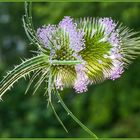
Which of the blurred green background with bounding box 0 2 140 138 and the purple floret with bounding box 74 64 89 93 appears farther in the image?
the blurred green background with bounding box 0 2 140 138

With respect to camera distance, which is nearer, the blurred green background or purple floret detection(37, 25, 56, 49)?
purple floret detection(37, 25, 56, 49)

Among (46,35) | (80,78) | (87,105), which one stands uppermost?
(46,35)

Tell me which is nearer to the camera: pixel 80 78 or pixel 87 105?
pixel 80 78

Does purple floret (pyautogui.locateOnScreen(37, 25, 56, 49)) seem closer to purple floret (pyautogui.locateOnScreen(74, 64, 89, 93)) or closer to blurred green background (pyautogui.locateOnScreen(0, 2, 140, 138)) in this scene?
purple floret (pyautogui.locateOnScreen(74, 64, 89, 93))

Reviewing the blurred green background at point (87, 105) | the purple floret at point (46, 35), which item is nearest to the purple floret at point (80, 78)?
the purple floret at point (46, 35)

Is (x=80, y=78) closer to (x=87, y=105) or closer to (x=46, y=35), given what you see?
(x=46, y=35)

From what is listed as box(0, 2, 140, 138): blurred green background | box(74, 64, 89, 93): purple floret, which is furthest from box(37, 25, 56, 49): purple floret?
box(0, 2, 140, 138): blurred green background

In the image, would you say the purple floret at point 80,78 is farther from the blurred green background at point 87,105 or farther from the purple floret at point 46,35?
the blurred green background at point 87,105

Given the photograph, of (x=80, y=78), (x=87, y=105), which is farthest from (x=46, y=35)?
(x=87, y=105)

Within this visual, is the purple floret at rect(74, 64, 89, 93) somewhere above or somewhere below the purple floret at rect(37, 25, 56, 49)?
below
